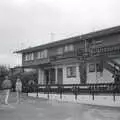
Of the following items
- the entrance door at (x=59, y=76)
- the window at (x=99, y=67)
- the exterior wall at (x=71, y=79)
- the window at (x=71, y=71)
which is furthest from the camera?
the entrance door at (x=59, y=76)

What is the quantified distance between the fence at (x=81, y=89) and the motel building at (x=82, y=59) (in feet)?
12.9

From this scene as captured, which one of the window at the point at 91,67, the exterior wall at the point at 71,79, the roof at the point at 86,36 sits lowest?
the exterior wall at the point at 71,79

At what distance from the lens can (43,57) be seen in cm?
3588

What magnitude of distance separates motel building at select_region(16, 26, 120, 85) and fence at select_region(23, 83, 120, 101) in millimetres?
3927

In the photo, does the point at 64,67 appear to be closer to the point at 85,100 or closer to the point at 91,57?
the point at 91,57

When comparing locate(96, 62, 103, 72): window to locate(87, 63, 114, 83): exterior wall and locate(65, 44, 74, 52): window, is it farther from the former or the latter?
locate(65, 44, 74, 52): window

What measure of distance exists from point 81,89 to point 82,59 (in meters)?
5.81

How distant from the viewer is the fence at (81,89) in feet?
Answer: 59.5

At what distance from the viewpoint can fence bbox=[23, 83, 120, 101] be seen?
18131 mm

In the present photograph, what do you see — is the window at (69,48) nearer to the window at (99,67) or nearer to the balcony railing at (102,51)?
the balcony railing at (102,51)

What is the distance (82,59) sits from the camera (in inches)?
1022

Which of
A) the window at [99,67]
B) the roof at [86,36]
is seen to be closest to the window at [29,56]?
the roof at [86,36]

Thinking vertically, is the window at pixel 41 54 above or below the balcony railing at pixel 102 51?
above

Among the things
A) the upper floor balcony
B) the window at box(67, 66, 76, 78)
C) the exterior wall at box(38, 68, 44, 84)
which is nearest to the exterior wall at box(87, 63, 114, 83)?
the window at box(67, 66, 76, 78)
